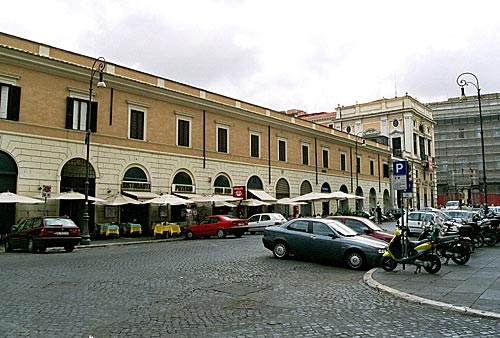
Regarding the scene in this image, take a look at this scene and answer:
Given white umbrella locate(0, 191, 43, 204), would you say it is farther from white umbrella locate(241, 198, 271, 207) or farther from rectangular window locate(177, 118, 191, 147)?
white umbrella locate(241, 198, 271, 207)

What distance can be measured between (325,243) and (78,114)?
1753 cm

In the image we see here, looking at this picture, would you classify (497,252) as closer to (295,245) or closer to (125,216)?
(295,245)

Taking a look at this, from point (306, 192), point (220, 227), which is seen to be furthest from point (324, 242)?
point (306, 192)

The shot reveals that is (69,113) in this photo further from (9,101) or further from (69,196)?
(69,196)

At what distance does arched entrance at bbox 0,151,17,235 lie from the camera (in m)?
21.6

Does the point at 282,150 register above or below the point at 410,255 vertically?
above

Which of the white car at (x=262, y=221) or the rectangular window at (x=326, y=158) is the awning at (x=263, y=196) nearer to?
the white car at (x=262, y=221)

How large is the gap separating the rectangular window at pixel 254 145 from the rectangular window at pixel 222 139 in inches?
118

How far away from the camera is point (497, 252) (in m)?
15.9

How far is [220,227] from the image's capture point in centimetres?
2516

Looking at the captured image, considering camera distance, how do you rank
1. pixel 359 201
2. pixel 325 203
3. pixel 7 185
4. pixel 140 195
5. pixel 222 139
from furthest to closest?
pixel 359 201 → pixel 325 203 → pixel 222 139 → pixel 140 195 → pixel 7 185

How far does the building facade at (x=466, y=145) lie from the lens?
265ft

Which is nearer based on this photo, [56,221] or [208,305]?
[208,305]

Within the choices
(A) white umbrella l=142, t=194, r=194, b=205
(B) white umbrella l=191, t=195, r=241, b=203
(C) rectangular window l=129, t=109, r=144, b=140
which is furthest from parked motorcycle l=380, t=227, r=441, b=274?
(C) rectangular window l=129, t=109, r=144, b=140
